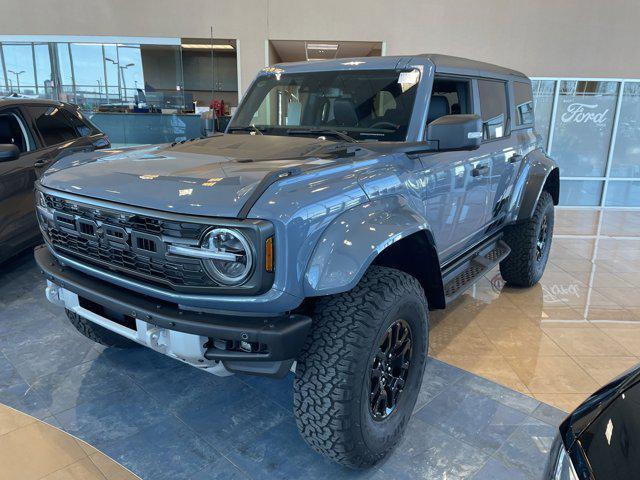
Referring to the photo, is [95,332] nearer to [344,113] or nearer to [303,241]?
[303,241]

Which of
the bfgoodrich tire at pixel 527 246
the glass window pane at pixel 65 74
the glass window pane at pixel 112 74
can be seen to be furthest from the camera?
the glass window pane at pixel 65 74

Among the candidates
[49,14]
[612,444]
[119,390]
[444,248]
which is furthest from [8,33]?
[612,444]

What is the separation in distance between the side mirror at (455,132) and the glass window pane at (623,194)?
27.0 ft

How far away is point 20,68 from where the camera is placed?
819 cm

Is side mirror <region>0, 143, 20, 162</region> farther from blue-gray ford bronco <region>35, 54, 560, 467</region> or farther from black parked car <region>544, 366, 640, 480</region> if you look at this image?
black parked car <region>544, 366, 640, 480</region>

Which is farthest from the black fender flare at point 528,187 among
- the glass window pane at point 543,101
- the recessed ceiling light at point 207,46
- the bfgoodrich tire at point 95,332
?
the recessed ceiling light at point 207,46

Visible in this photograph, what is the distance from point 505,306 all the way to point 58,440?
330 centimetres

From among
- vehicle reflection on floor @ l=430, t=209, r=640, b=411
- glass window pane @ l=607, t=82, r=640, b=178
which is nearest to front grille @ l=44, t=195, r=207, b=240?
vehicle reflection on floor @ l=430, t=209, r=640, b=411

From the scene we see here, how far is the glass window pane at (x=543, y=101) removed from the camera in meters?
8.36

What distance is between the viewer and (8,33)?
329 inches

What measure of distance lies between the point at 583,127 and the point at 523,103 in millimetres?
5720

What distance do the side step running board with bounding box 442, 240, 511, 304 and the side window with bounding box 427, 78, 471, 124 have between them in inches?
38.2

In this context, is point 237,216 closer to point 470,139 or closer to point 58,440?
point 470,139

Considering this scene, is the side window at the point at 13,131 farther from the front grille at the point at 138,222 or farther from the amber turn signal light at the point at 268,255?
the amber turn signal light at the point at 268,255
